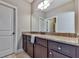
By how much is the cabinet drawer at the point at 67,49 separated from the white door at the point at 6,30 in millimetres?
2409

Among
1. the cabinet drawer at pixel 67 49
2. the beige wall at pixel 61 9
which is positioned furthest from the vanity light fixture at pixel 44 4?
the cabinet drawer at pixel 67 49

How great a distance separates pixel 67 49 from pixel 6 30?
268cm

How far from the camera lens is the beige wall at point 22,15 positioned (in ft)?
13.7

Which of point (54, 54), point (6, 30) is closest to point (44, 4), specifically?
point (6, 30)

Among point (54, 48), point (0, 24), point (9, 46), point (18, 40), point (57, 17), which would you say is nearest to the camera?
point (54, 48)

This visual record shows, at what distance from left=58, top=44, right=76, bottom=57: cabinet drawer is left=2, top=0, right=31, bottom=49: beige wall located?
2883mm

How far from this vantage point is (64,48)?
154 centimetres

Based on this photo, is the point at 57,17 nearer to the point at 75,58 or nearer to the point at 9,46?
the point at 75,58

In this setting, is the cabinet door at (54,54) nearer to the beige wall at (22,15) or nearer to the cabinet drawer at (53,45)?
the cabinet drawer at (53,45)

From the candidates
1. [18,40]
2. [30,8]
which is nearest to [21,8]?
[30,8]

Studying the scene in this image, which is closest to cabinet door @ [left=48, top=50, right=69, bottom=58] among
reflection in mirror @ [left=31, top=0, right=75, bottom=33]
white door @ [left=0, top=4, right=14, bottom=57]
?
reflection in mirror @ [left=31, top=0, right=75, bottom=33]

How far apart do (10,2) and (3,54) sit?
199 centimetres

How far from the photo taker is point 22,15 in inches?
173

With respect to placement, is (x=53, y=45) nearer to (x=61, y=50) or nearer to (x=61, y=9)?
(x=61, y=50)
